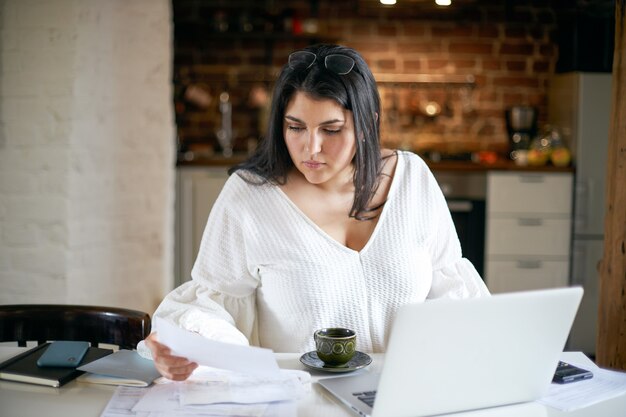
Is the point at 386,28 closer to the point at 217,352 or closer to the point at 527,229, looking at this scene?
the point at 527,229

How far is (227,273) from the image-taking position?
1.60 meters

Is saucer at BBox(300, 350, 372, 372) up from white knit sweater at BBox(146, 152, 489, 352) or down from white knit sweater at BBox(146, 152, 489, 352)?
down

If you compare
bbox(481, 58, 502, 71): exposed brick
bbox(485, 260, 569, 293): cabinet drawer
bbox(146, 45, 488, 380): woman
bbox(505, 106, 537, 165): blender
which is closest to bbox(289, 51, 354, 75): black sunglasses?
bbox(146, 45, 488, 380): woman

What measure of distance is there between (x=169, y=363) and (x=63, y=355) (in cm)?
24

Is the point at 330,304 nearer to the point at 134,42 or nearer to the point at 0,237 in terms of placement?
the point at 0,237

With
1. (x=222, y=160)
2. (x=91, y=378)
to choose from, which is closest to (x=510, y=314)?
(x=91, y=378)

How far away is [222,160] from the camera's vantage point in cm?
410

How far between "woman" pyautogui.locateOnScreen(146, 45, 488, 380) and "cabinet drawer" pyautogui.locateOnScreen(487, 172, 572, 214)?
2.46m

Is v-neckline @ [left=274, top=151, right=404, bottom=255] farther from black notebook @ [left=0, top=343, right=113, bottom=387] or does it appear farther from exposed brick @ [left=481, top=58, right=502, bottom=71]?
exposed brick @ [left=481, top=58, right=502, bottom=71]

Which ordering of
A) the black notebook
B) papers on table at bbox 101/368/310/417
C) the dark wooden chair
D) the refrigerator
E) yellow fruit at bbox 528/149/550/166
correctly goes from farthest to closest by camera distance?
yellow fruit at bbox 528/149/550/166 < the refrigerator < the dark wooden chair < the black notebook < papers on table at bbox 101/368/310/417

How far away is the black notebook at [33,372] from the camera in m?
1.22

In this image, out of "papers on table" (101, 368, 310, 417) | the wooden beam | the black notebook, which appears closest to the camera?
"papers on table" (101, 368, 310, 417)

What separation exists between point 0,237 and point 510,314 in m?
2.02

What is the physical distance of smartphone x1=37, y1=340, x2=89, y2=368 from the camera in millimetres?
1268
